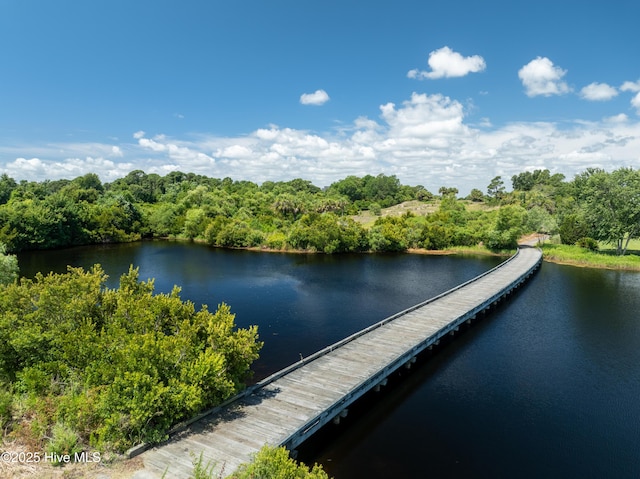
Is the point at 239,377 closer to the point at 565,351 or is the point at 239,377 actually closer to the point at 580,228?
the point at 565,351

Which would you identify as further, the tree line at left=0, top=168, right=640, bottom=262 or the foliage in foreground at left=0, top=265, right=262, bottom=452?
the tree line at left=0, top=168, right=640, bottom=262

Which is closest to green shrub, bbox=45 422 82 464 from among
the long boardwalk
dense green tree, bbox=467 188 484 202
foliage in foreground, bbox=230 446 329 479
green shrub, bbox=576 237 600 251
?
the long boardwalk

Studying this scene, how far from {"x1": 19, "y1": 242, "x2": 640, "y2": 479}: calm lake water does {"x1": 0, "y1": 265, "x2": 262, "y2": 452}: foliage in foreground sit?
6059 millimetres

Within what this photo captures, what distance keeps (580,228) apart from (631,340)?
4838 cm

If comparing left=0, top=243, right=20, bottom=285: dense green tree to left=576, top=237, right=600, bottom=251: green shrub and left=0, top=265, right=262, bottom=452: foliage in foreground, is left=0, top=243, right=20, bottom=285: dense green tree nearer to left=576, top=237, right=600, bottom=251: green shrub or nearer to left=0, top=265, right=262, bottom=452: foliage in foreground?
left=0, top=265, right=262, bottom=452: foliage in foreground

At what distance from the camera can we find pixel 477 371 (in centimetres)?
2562

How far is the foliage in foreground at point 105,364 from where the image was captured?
47.8 feet

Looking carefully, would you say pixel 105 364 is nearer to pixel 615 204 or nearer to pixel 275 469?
pixel 275 469

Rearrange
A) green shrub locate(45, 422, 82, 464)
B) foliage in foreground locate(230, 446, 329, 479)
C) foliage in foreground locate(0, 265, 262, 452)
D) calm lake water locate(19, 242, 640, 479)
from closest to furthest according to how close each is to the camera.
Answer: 1. foliage in foreground locate(230, 446, 329, 479)
2. green shrub locate(45, 422, 82, 464)
3. foliage in foreground locate(0, 265, 262, 452)
4. calm lake water locate(19, 242, 640, 479)

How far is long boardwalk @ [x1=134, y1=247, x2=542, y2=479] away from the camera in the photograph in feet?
47.4

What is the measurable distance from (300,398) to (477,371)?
12906mm

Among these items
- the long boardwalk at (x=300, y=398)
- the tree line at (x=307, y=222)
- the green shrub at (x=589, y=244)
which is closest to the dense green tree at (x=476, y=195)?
the tree line at (x=307, y=222)

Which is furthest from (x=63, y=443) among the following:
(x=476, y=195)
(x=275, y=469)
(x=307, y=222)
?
(x=476, y=195)

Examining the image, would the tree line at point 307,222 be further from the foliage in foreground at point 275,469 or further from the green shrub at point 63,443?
the foliage in foreground at point 275,469
